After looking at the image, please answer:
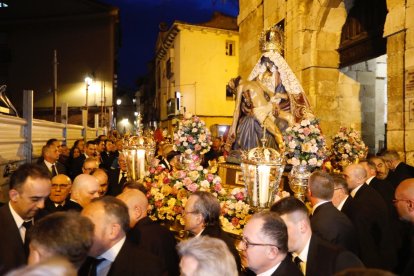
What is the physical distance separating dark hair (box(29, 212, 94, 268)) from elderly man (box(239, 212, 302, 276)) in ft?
3.01

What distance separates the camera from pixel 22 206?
10.1ft

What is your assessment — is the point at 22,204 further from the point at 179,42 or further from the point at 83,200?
the point at 179,42

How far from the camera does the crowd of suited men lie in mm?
2084

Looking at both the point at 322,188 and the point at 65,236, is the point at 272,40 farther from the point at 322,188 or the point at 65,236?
the point at 65,236

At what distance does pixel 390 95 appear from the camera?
7.87 metres

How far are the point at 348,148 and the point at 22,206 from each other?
6.80 meters

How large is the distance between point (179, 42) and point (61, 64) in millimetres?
8386

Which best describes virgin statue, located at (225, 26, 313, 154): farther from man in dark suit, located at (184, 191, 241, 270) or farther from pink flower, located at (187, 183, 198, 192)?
man in dark suit, located at (184, 191, 241, 270)

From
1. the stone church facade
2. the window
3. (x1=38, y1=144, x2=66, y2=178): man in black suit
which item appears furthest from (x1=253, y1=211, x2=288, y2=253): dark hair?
the window

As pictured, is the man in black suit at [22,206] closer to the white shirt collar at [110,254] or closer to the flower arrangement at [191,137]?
the white shirt collar at [110,254]

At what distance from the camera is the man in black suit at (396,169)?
254 inches

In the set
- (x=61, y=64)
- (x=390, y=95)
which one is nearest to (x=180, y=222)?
(x=390, y=95)

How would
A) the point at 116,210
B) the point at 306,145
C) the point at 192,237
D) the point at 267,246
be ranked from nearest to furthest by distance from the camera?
the point at 267,246 < the point at 116,210 < the point at 192,237 < the point at 306,145

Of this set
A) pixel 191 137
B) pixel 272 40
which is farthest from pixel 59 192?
pixel 272 40
